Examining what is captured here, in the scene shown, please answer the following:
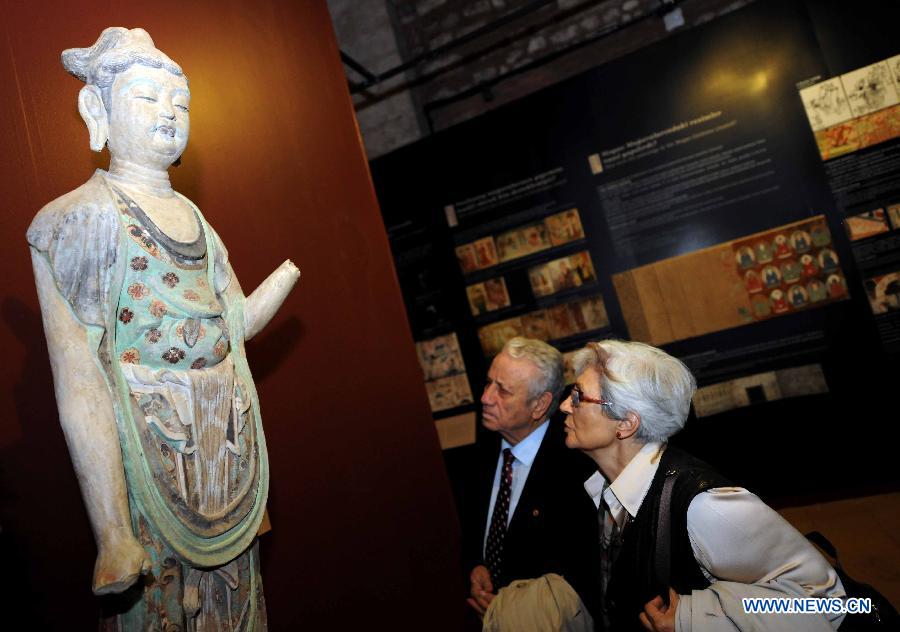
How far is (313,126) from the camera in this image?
9.86 feet

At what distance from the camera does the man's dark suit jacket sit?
2.33m

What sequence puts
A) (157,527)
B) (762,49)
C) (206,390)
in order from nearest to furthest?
1. (157,527)
2. (206,390)
3. (762,49)

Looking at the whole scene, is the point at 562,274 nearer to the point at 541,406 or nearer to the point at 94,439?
the point at 541,406

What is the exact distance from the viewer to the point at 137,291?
1446 mm

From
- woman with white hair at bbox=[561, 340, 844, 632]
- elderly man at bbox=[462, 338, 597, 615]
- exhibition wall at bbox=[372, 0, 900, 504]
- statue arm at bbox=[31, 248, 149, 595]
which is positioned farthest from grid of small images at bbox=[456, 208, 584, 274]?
statue arm at bbox=[31, 248, 149, 595]

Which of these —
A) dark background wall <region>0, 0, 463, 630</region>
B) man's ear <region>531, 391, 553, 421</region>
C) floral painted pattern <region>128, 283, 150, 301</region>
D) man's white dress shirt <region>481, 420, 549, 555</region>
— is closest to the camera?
floral painted pattern <region>128, 283, 150, 301</region>

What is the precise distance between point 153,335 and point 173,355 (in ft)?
0.20

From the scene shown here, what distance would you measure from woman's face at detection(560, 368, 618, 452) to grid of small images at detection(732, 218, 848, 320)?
3053mm

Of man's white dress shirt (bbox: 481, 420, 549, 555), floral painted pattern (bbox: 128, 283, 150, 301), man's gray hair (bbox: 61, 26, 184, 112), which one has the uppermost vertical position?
man's gray hair (bbox: 61, 26, 184, 112)

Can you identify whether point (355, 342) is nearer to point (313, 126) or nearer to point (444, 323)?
point (313, 126)

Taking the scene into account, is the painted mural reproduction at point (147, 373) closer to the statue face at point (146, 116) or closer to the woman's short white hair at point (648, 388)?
the statue face at point (146, 116)

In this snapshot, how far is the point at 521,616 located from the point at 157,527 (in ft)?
3.92

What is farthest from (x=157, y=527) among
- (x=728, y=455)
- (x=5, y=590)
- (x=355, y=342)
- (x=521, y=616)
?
(x=728, y=455)

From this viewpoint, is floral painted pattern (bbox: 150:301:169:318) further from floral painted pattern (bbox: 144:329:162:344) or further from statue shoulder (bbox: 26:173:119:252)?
Result: statue shoulder (bbox: 26:173:119:252)
